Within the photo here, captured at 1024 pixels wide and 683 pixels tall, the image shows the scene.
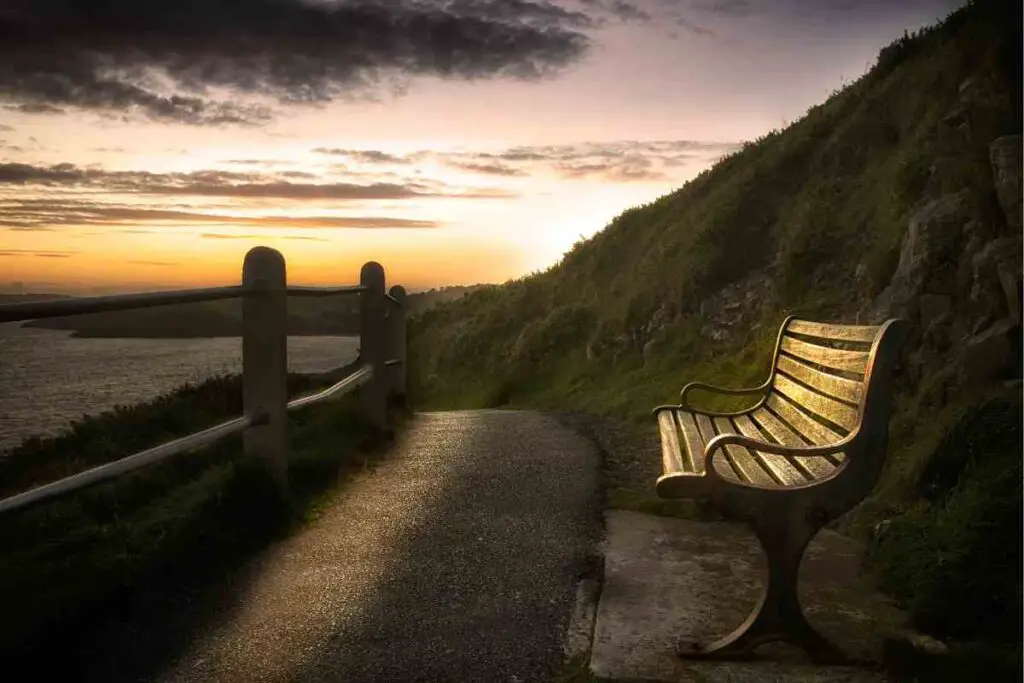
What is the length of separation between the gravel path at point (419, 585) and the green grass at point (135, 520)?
22cm

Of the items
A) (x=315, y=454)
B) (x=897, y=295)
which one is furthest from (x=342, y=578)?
(x=897, y=295)

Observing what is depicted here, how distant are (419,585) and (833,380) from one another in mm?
2139

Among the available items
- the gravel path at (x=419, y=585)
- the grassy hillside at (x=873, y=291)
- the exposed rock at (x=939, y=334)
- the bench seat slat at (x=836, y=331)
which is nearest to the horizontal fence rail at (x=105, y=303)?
the gravel path at (x=419, y=585)

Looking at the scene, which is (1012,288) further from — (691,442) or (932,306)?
(691,442)

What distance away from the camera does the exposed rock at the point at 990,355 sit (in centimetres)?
513

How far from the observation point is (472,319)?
23141mm

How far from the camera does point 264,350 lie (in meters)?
5.07

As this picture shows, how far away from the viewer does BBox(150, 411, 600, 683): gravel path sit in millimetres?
3410

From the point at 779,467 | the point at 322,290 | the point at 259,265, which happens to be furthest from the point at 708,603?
the point at 322,290

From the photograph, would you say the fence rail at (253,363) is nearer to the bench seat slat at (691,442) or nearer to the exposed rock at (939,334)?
the bench seat slat at (691,442)

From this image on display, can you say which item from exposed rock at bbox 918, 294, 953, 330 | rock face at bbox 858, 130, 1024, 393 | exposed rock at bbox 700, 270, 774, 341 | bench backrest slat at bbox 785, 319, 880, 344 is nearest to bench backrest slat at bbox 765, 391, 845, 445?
bench backrest slat at bbox 785, 319, 880, 344

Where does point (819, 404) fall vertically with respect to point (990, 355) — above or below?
below

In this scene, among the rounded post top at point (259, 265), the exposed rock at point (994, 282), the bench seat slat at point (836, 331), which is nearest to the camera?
the bench seat slat at point (836, 331)

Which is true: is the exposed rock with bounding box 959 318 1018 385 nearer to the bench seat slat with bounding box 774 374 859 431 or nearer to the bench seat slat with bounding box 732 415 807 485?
the bench seat slat with bounding box 774 374 859 431
